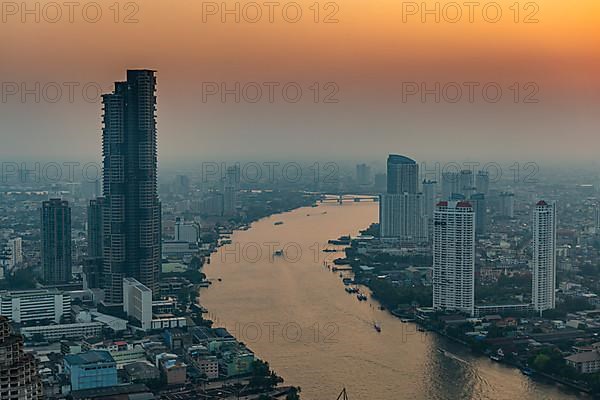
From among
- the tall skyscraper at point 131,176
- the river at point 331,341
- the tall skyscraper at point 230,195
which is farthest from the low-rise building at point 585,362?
the tall skyscraper at point 230,195

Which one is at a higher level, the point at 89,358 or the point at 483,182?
the point at 483,182

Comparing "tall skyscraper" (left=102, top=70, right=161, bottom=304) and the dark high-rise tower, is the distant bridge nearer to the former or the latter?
the dark high-rise tower

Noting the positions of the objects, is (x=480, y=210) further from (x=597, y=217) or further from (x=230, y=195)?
(x=230, y=195)

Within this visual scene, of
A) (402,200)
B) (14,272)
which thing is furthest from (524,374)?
(402,200)

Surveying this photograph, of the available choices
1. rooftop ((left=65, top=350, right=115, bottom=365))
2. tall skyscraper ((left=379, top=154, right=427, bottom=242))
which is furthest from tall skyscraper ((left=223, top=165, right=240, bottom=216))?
rooftop ((left=65, top=350, right=115, bottom=365))

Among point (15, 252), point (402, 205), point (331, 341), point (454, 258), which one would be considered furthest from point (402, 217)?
point (331, 341)

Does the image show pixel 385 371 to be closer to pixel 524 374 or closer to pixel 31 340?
pixel 524 374

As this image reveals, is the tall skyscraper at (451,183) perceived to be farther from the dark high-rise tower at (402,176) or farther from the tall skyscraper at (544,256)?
the tall skyscraper at (544,256)
